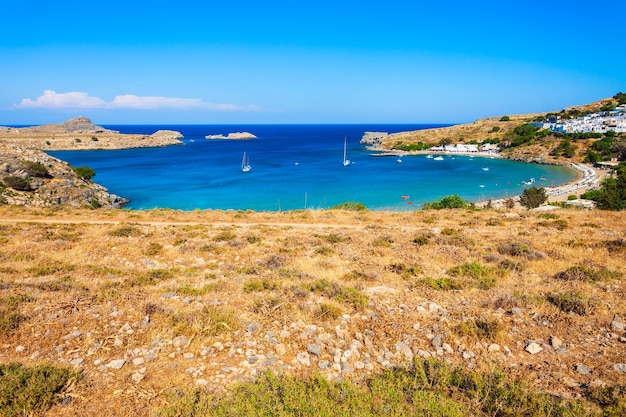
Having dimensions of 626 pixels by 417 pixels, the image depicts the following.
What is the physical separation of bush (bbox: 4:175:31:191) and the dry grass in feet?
113

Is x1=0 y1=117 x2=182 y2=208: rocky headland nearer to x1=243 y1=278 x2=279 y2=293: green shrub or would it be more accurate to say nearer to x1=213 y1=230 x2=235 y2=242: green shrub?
x1=213 y1=230 x2=235 y2=242: green shrub

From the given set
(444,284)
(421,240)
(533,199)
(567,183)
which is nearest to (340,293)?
(444,284)

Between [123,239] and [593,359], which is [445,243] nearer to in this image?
[593,359]

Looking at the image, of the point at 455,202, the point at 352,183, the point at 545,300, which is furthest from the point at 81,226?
the point at 352,183

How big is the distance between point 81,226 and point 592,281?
24419mm

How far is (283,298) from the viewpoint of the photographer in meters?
9.41

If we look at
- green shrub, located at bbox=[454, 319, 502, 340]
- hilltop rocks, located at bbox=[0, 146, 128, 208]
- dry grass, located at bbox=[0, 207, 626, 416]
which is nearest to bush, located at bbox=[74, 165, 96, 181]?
hilltop rocks, located at bbox=[0, 146, 128, 208]

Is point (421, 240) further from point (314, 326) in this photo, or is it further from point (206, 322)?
point (206, 322)

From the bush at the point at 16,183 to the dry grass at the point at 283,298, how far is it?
34.3 meters

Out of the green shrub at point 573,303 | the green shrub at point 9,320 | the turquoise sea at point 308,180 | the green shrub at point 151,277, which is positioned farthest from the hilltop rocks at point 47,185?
the green shrub at point 573,303

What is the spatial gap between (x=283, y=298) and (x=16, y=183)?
50.6m

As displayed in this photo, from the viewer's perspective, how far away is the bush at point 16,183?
4288cm

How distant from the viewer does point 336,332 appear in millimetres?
7762

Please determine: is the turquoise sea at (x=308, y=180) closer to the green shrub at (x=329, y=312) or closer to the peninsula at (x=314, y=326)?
the peninsula at (x=314, y=326)
